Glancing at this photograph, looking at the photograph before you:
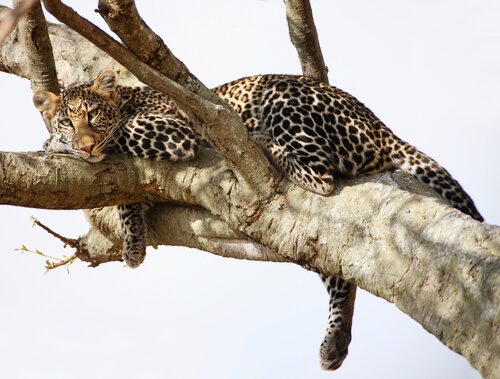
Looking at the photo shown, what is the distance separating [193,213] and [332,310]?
1811 millimetres

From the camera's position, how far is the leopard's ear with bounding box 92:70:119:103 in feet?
21.2

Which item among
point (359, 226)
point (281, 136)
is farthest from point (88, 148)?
point (359, 226)

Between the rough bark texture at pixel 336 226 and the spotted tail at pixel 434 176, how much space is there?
1.17ft

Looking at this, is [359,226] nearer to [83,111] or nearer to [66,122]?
[83,111]

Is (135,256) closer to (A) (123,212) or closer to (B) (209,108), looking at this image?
(A) (123,212)

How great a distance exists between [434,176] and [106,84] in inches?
140

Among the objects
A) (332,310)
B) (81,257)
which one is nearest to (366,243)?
(332,310)

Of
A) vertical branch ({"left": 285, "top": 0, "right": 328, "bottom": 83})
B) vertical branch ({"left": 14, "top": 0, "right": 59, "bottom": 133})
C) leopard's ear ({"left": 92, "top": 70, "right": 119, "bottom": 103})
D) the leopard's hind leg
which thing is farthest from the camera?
vertical branch ({"left": 285, "top": 0, "right": 328, "bottom": 83})

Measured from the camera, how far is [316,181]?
511cm

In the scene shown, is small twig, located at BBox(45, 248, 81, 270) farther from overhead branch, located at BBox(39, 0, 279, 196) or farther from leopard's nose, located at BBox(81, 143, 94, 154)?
overhead branch, located at BBox(39, 0, 279, 196)

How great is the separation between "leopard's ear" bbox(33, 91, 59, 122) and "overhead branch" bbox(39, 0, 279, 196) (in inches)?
95.1

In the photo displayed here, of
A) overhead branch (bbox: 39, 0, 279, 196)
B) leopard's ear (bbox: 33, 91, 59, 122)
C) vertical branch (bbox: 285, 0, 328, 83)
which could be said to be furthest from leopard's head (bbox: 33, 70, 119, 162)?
vertical branch (bbox: 285, 0, 328, 83)

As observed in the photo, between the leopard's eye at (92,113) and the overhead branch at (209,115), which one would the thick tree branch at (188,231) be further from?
the leopard's eye at (92,113)

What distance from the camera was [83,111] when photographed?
245 inches
